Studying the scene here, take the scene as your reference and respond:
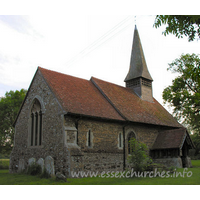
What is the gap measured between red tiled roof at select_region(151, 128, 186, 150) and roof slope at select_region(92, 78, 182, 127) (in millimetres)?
1302

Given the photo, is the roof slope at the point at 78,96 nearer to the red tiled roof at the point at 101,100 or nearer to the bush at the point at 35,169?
the red tiled roof at the point at 101,100

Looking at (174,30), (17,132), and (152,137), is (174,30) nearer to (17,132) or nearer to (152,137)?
(152,137)

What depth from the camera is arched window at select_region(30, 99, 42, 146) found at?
15.9 meters

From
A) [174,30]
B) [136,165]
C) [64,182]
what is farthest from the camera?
[136,165]

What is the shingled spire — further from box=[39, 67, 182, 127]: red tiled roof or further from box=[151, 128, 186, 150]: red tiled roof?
box=[151, 128, 186, 150]: red tiled roof

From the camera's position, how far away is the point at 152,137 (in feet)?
64.6

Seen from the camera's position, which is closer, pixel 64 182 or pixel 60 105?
pixel 64 182

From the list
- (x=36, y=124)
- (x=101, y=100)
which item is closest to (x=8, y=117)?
(x=36, y=124)

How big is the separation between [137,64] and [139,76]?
79.9 inches

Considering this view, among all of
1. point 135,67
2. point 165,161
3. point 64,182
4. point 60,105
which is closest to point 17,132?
point 60,105

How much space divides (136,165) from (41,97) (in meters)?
8.63

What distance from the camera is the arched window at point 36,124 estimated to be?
15.9 meters

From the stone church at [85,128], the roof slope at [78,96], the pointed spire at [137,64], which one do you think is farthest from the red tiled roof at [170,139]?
the pointed spire at [137,64]

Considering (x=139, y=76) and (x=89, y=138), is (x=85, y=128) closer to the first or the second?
(x=89, y=138)
